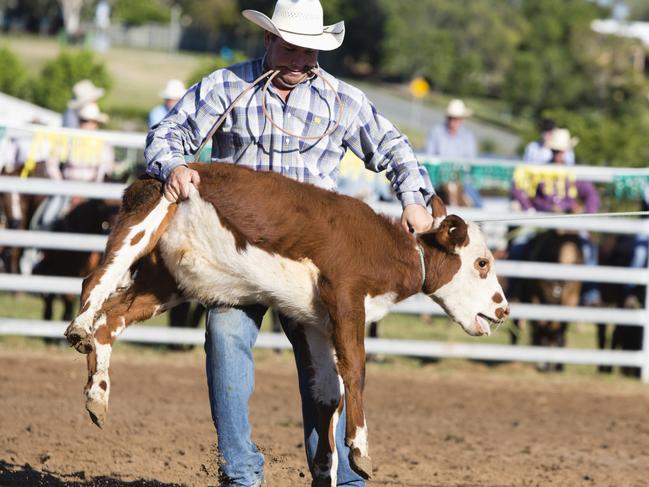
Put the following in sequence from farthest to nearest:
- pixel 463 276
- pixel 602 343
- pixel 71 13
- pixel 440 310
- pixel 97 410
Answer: pixel 71 13, pixel 602 343, pixel 440 310, pixel 463 276, pixel 97 410

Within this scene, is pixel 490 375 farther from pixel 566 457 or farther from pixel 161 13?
pixel 161 13

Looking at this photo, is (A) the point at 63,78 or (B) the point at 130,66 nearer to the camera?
(A) the point at 63,78

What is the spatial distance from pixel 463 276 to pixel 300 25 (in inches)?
49.1

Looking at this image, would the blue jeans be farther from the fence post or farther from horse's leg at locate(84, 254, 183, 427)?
the fence post

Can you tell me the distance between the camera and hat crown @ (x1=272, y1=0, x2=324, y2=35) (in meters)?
4.84

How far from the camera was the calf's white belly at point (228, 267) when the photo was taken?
463 centimetres

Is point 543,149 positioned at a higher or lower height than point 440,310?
higher

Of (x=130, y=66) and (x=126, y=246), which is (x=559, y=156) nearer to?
(x=126, y=246)

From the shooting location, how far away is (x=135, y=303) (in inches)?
194

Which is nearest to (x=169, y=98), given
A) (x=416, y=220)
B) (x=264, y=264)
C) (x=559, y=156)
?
(x=559, y=156)

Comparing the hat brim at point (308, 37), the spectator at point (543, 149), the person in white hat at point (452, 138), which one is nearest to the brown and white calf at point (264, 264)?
the hat brim at point (308, 37)

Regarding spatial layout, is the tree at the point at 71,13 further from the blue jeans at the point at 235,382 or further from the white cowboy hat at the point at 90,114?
the blue jeans at the point at 235,382

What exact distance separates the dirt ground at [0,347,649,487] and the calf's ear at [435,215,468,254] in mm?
1468

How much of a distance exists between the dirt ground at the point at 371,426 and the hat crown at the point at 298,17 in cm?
215
